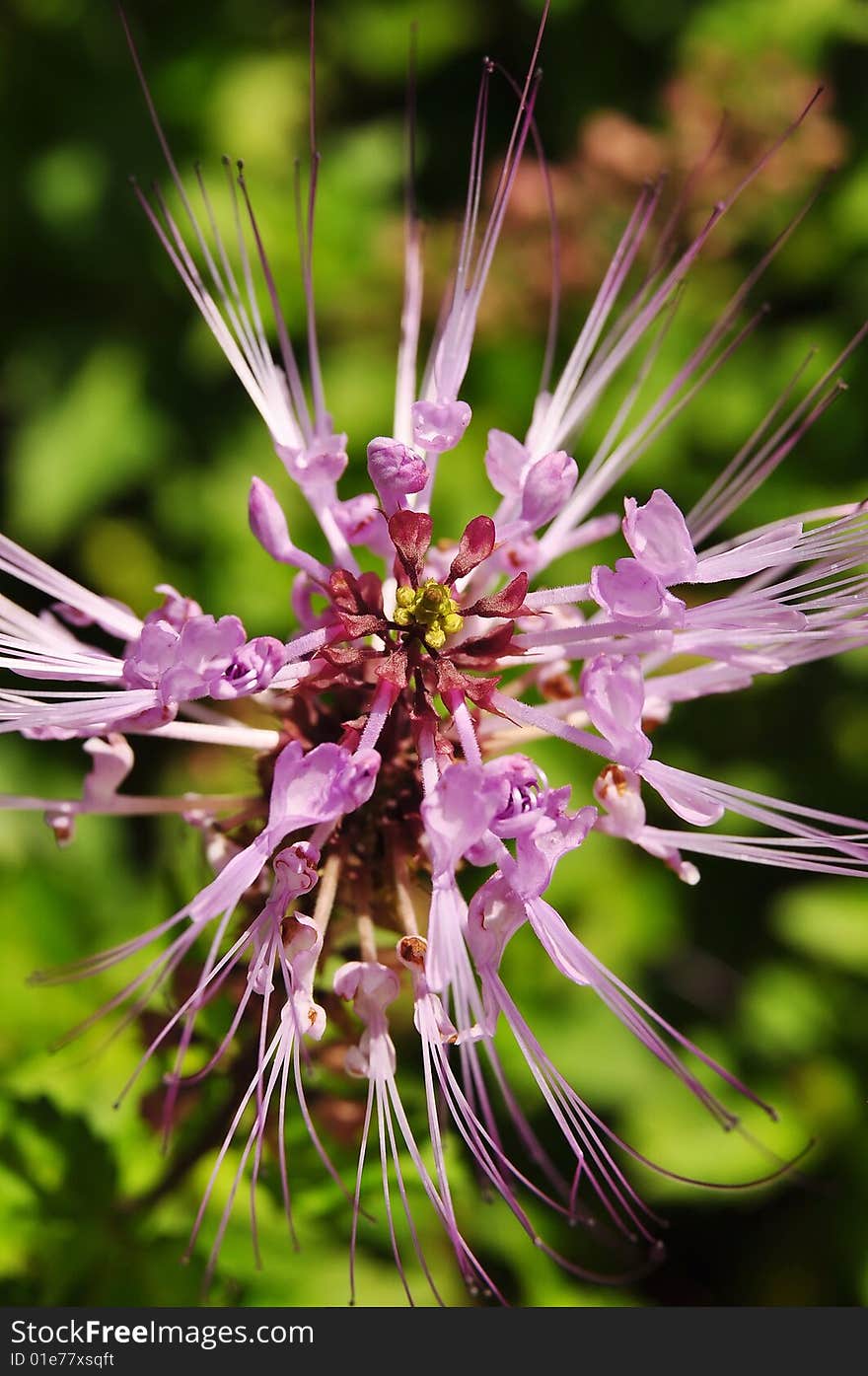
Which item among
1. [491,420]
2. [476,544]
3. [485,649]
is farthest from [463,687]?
[491,420]

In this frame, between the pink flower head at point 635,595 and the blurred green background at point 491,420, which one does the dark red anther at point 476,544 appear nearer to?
the pink flower head at point 635,595

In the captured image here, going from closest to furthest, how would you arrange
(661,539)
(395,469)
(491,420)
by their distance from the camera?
(661,539) < (395,469) < (491,420)

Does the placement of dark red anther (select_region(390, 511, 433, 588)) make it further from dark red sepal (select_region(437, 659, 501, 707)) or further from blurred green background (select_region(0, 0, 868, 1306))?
blurred green background (select_region(0, 0, 868, 1306))

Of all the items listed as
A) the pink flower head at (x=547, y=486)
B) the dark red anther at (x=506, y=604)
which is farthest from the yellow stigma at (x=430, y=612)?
the pink flower head at (x=547, y=486)

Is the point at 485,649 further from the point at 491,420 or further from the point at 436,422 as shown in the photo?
the point at 491,420

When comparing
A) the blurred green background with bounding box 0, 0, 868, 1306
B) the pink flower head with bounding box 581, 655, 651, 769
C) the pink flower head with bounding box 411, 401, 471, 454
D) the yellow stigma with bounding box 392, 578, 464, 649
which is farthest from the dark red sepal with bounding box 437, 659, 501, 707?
the blurred green background with bounding box 0, 0, 868, 1306
